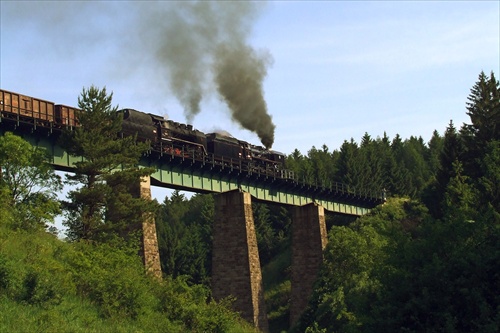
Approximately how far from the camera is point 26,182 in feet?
155

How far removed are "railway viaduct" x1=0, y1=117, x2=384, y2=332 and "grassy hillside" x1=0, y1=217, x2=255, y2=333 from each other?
4900mm

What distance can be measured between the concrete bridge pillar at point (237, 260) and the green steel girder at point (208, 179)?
6.25 feet

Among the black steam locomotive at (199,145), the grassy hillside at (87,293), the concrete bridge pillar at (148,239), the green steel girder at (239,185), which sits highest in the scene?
the black steam locomotive at (199,145)

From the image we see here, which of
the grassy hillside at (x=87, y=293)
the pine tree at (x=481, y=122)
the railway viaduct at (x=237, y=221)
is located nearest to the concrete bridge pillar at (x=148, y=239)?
the railway viaduct at (x=237, y=221)

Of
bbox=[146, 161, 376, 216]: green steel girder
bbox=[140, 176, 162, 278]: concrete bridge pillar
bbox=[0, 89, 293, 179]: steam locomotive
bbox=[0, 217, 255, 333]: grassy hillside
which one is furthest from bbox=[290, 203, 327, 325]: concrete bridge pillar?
bbox=[0, 217, 255, 333]: grassy hillside

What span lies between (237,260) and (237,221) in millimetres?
2733

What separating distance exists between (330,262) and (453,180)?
15.2 metres

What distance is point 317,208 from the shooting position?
240 feet

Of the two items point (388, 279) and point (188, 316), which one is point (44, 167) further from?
point (388, 279)

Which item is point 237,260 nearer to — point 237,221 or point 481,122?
point 237,221

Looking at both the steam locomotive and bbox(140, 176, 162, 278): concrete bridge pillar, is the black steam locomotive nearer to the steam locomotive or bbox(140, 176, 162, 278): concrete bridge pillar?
the steam locomotive

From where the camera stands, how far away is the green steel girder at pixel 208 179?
50.5m

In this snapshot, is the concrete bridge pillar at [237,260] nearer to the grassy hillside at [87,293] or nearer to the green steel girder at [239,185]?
the green steel girder at [239,185]

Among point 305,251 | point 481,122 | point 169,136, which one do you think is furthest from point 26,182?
point 481,122
